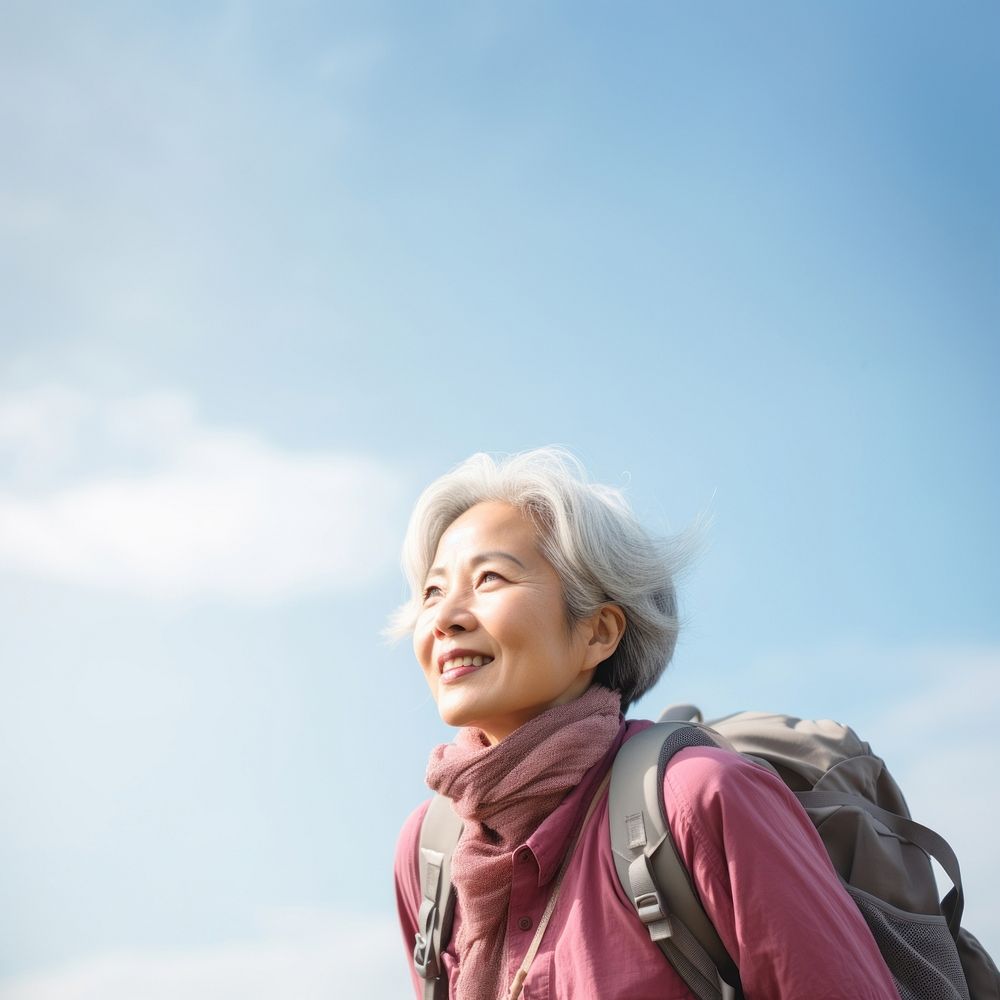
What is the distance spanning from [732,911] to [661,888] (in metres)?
0.18

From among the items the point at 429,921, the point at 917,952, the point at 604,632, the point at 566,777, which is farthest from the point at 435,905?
the point at 917,952

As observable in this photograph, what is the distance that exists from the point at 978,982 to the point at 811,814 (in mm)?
676

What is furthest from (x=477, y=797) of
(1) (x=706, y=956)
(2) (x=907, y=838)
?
(2) (x=907, y=838)

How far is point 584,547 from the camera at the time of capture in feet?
11.5

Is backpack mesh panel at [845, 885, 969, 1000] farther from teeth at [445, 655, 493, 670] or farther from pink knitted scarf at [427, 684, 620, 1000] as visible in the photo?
teeth at [445, 655, 493, 670]

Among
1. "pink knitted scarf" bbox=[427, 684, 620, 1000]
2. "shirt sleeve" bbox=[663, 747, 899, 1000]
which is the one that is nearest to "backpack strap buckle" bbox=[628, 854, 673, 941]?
"shirt sleeve" bbox=[663, 747, 899, 1000]

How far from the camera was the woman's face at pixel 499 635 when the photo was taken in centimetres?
331

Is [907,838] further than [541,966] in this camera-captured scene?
Yes

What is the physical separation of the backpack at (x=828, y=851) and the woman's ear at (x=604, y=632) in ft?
1.05

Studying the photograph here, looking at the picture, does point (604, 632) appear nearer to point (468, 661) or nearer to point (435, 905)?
point (468, 661)

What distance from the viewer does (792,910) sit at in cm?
265

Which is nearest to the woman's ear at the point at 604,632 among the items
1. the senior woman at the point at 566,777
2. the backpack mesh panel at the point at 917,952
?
the senior woman at the point at 566,777

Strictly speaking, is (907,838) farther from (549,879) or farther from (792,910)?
(549,879)

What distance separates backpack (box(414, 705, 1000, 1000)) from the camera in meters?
2.76
